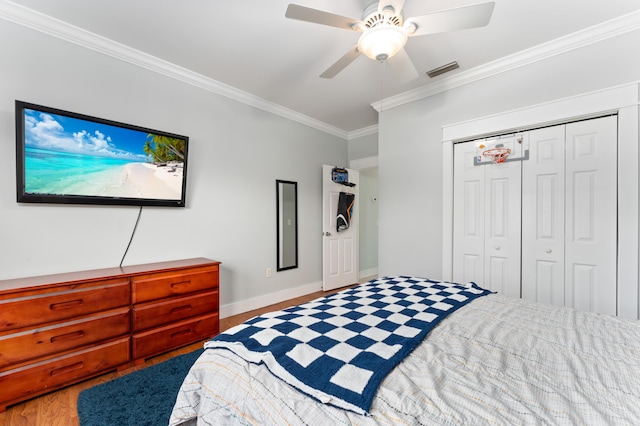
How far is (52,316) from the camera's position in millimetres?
1853

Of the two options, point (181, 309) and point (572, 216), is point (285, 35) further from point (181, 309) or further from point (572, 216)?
point (572, 216)

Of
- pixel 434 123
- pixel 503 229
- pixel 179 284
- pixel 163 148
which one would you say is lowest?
pixel 179 284

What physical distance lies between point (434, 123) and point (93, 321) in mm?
3591

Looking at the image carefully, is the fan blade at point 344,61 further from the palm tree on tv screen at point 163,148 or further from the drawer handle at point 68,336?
the drawer handle at point 68,336

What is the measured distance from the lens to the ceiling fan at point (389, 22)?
1.51m

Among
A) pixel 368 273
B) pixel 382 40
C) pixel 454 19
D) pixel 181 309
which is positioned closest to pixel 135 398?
pixel 181 309

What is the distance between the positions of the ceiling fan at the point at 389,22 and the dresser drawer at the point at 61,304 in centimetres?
225

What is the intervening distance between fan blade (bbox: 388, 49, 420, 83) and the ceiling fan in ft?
0.52

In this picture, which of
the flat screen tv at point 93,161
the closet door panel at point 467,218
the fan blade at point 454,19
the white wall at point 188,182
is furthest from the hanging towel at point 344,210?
the fan blade at point 454,19

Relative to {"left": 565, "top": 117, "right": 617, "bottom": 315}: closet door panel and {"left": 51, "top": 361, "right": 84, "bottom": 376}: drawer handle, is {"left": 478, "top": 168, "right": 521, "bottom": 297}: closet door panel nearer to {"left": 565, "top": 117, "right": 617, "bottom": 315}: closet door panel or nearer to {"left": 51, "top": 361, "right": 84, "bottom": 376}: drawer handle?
{"left": 565, "top": 117, "right": 617, "bottom": 315}: closet door panel

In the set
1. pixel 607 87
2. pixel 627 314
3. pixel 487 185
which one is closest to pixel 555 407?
pixel 627 314

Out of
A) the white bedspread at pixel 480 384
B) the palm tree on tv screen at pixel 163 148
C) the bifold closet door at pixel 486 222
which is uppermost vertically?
the palm tree on tv screen at pixel 163 148

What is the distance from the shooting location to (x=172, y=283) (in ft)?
7.88

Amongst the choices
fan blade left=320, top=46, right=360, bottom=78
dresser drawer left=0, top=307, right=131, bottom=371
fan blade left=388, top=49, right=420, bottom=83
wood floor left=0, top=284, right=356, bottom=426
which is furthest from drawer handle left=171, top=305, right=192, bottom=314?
fan blade left=388, top=49, right=420, bottom=83
